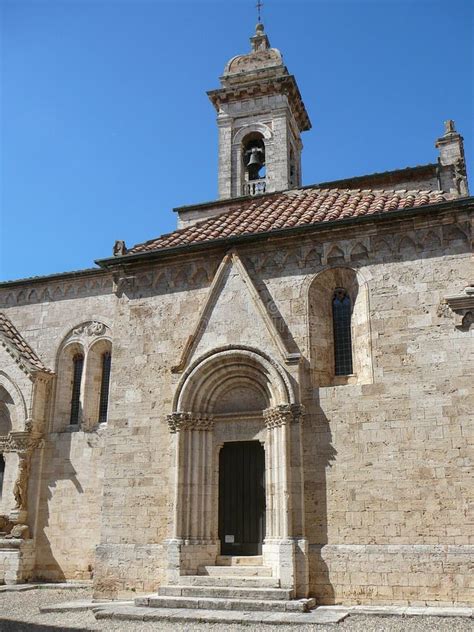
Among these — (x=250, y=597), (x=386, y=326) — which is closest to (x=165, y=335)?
(x=386, y=326)

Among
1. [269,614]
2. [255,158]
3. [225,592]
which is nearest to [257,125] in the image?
[255,158]

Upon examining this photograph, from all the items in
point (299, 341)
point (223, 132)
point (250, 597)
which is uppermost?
point (223, 132)

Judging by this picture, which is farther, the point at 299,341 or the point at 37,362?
the point at 37,362

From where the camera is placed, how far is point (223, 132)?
22.1m

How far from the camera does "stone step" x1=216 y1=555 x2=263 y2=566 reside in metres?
12.3

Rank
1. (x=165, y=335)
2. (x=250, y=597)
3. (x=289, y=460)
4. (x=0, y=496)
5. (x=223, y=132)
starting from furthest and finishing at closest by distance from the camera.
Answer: (x=223, y=132), (x=0, y=496), (x=165, y=335), (x=289, y=460), (x=250, y=597)

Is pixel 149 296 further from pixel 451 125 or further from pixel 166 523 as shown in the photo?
pixel 451 125

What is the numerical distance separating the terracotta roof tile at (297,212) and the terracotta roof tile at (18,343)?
5.51 meters

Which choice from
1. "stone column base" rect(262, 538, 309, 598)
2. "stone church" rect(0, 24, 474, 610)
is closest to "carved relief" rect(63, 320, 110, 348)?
"stone church" rect(0, 24, 474, 610)

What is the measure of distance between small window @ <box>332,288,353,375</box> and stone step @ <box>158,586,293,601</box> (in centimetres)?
440

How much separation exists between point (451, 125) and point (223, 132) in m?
7.64

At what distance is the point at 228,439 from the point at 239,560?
2396 mm

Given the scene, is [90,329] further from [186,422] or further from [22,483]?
[186,422]

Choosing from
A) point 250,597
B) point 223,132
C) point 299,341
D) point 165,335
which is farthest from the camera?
point 223,132
